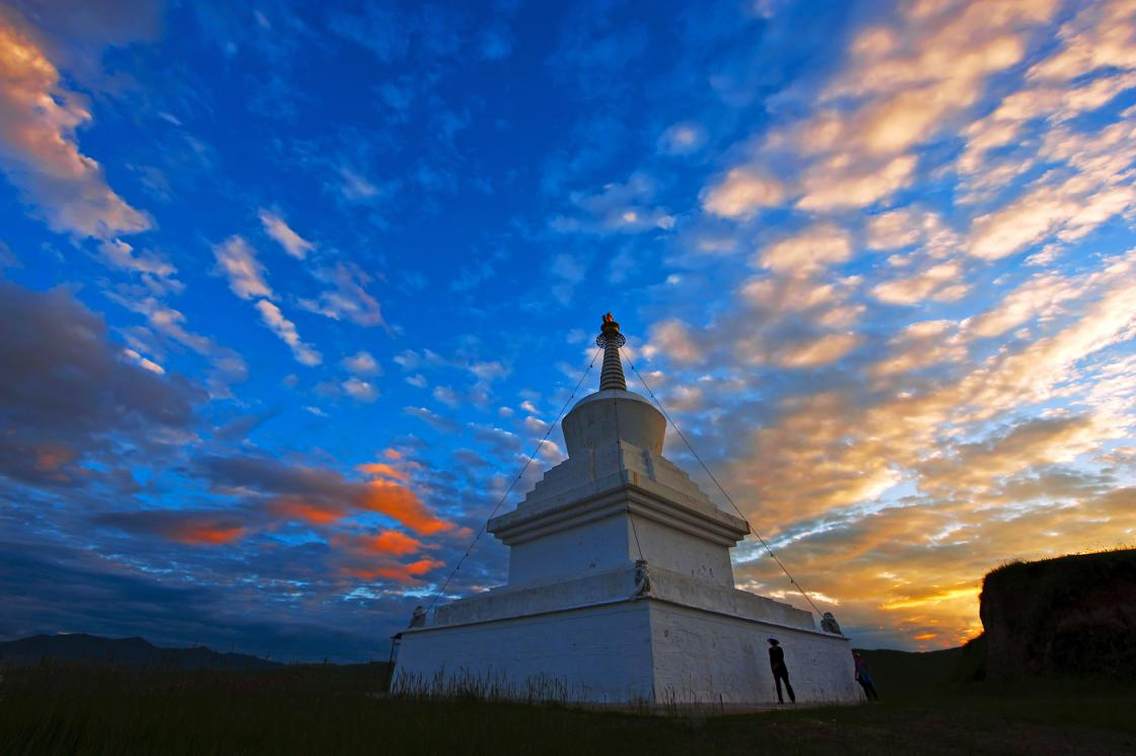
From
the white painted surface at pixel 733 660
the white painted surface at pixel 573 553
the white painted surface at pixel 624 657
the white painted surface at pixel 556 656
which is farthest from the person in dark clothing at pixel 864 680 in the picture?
the white painted surface at pixel 556 656

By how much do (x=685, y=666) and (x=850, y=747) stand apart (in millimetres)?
4319

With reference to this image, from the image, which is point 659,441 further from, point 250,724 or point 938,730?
point 250,724

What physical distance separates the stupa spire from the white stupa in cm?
10

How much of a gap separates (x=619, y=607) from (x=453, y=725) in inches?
217

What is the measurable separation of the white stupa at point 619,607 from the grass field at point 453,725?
1.87 meters

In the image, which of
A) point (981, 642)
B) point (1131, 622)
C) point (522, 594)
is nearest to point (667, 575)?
point (522, 594)

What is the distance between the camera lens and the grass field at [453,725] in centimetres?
471

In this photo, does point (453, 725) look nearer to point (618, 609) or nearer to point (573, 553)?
point (618, 609)

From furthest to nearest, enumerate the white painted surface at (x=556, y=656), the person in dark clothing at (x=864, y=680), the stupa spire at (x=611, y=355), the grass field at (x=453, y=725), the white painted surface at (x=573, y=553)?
1. the stupa spire at (x=611, y=355)
2. the person in dark clothing at (x=864, y=680)
3. the white painted surface at (x=573, y=553)
4. the white painted surface at (x=556, y=656)
5. the grass field at (x=453, y=725)


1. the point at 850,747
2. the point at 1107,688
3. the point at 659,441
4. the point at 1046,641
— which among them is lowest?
the point at 850,747

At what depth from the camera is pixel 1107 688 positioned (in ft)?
41.9

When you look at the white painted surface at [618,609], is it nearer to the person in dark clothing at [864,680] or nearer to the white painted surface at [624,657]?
the white painted surface at [624,657]

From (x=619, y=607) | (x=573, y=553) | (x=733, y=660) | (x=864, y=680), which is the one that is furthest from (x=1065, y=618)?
(x=573, y=553)

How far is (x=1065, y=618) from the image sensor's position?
14492 mm
